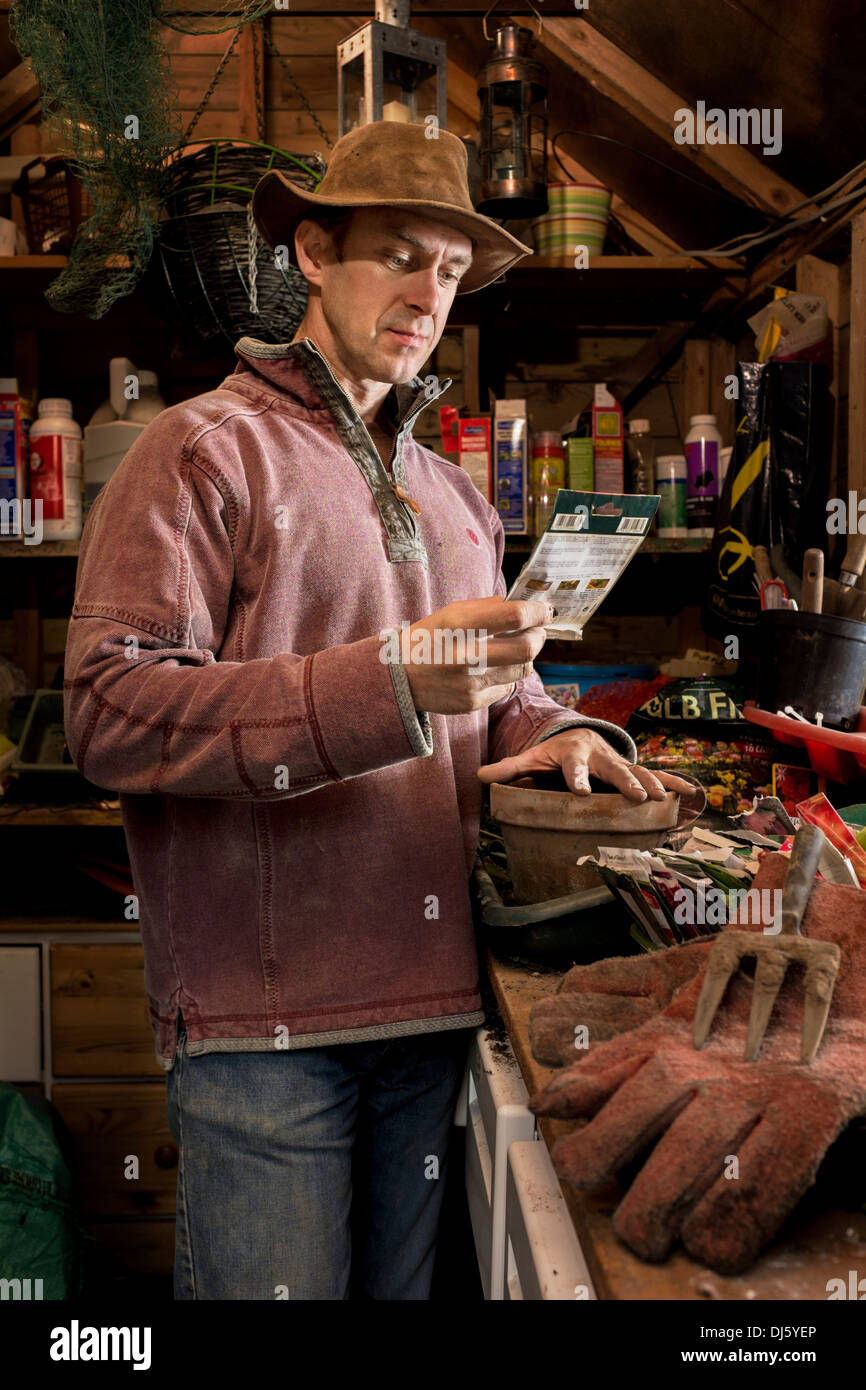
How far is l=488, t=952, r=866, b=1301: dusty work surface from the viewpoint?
1.77ft

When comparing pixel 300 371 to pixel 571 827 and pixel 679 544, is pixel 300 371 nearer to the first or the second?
pixel 571 827

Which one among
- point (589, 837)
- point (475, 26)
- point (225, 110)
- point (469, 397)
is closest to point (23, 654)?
point (469, 397)

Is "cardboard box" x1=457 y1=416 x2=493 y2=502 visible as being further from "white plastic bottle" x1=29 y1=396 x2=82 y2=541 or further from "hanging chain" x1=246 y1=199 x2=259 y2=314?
"white plastic bottle" x1=29 y1=396 x2=82 y2=541

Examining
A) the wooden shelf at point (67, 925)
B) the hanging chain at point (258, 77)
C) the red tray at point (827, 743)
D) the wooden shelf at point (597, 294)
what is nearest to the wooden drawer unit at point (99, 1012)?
the wooden shelf at point (67, 925)

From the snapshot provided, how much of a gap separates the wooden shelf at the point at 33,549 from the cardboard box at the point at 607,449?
1.16 m

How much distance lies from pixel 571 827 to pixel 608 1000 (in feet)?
1.03

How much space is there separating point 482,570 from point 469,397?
4.00 ft

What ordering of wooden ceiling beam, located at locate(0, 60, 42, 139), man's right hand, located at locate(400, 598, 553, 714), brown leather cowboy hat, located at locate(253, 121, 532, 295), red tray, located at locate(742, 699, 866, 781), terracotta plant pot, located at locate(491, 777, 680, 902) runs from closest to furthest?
man's right hand, located at locate(400, 598, 553, 714) < terracotta plant pot, located at locate(491, 777, 680, 902) < brown leather cowboy hat, located at locate(253, 121, 532, 295) < red tray, located at locate(742, 699, 866, 781) < wooden ceiling beam, located at locate(0, 60, 42, 139)

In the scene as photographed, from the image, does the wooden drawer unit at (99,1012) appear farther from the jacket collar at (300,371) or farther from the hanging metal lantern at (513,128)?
the hanging metal lantern at (513,128)

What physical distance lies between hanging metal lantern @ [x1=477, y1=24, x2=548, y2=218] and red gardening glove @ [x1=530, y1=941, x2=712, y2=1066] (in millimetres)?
1892

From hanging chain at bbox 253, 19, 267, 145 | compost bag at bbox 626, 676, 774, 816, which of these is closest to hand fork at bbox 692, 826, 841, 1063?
compost bag at bbox 626, 676, 774, 816

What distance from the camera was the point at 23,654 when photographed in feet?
9.04

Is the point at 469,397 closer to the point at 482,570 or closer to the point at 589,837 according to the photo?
the point at 482,570

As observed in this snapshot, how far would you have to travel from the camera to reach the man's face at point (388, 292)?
124 cm
